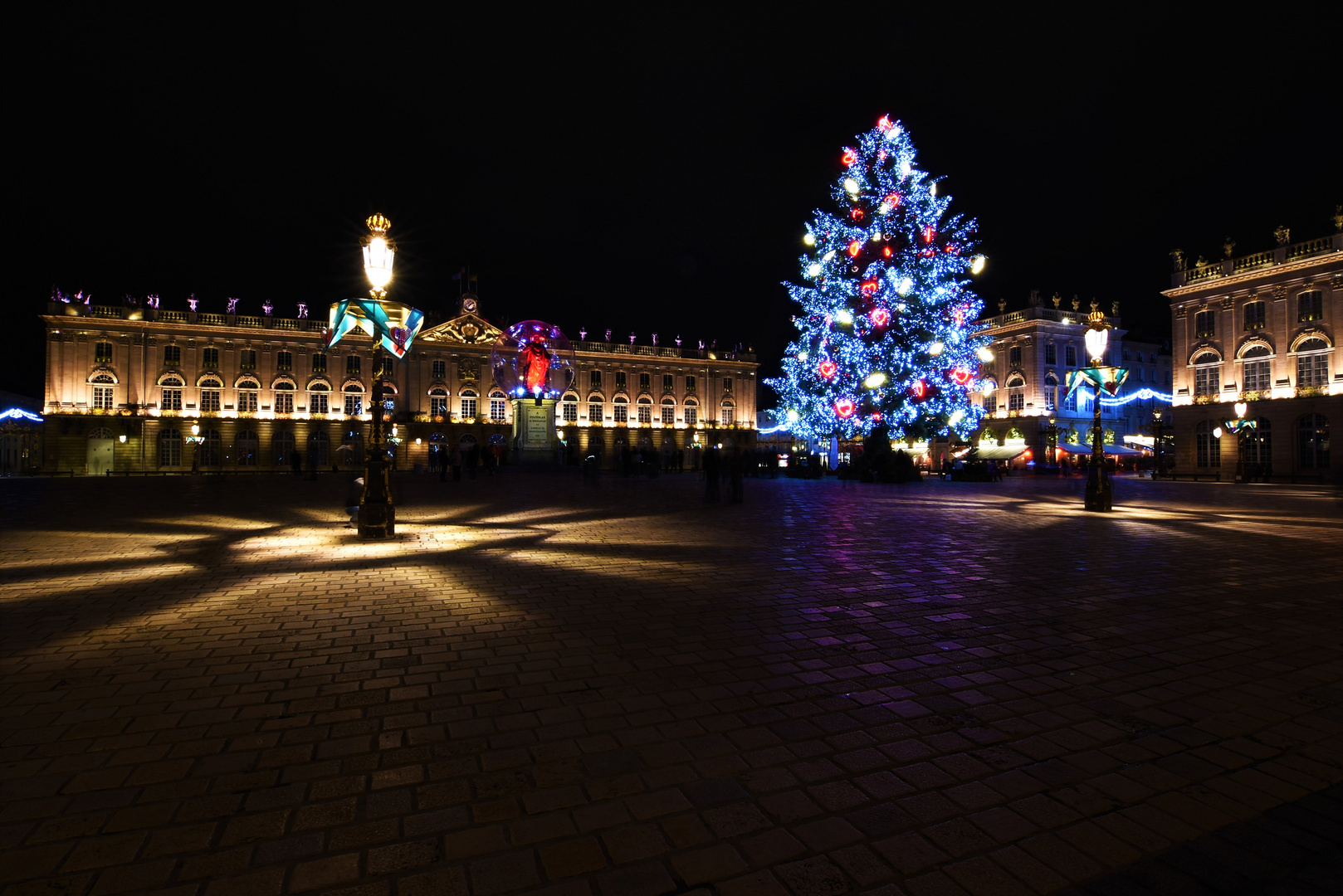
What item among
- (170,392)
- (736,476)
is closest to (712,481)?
(736,476)

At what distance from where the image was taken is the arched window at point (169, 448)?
49906 millimetres

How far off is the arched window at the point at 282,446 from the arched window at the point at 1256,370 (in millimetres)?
60674

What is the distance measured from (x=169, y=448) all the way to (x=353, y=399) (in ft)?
41.9

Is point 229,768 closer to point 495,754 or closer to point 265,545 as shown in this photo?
point 495,754

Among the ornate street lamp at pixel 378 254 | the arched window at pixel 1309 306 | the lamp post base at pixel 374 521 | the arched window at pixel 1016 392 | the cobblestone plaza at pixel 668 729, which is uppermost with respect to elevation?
the arched window at pixel 1309 306

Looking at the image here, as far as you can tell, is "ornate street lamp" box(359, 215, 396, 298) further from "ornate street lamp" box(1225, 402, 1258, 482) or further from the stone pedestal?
"ornate street lamp" box(1225, 402, 1258, 482)

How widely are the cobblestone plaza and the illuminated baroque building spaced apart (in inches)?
1452

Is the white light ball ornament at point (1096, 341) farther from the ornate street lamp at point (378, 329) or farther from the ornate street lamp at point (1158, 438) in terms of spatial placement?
the ornate street lamp at point (1158, 438)

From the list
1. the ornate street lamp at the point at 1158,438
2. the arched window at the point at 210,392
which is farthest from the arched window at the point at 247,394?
the ornate street lamp at the point at 1158,438

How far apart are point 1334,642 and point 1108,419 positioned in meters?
58.2

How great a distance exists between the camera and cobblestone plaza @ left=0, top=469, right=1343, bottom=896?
6.88 feet

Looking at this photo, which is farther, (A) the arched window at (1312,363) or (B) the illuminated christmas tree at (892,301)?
(A) the arched window at (1312,363)

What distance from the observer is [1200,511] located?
14.3 m

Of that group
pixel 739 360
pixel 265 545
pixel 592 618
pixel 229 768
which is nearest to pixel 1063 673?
pixel 592 618
